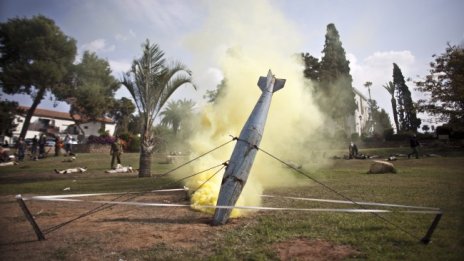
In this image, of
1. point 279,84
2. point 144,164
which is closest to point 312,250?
point 279,84

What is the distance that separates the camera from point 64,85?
43500 mm

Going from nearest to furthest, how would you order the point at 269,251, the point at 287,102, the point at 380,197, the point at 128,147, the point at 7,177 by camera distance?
the point at 269,251, the point at 380,197, the point at 287,102, the point at 7,177, the point at 128,147

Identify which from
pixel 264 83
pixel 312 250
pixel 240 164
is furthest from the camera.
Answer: pixel 264 83

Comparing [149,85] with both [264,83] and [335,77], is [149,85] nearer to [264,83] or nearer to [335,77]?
[264,83]

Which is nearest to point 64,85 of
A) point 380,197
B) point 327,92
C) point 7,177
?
point 7,177

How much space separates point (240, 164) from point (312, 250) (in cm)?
281

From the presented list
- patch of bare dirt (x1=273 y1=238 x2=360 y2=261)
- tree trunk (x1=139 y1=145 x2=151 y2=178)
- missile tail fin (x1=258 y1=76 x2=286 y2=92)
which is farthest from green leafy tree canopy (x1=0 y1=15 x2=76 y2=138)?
patch of bare dirt (x1=273 y1=238 x2=360 y2=261)

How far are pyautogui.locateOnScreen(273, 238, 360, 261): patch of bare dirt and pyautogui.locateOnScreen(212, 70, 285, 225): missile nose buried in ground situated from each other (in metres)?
1.81

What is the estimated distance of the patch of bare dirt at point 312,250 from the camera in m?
4.93

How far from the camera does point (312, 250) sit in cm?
524

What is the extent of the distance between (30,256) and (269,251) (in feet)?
13.9

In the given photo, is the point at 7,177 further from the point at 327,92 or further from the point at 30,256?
the point at 327,92

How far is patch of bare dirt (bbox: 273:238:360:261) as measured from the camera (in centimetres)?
493

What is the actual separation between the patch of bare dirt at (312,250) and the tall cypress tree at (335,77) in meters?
37.0
